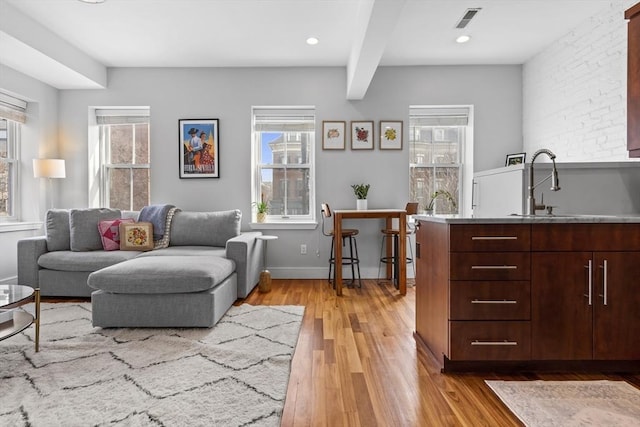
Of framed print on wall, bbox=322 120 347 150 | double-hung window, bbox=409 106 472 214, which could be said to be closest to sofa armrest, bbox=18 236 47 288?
framed print on wall, bbox=322 120 347 150

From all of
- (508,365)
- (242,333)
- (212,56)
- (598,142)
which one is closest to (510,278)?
(508,365)

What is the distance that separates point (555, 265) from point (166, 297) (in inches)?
102

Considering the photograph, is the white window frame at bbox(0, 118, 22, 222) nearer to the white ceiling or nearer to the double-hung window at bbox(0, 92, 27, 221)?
the double-hung window at bbox(0, 92, 27, 221)

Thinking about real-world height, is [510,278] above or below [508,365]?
above

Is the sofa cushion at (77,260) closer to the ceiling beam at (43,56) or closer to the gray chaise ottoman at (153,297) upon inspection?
the gray chaise ottoman at (153,297)

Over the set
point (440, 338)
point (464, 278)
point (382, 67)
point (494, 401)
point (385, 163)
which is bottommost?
point (494, 401)

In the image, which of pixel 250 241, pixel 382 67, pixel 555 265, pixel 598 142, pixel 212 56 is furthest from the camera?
pixel 382 67

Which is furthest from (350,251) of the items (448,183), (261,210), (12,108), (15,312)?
(12,108)

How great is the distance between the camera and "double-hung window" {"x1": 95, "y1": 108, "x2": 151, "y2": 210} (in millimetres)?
5055

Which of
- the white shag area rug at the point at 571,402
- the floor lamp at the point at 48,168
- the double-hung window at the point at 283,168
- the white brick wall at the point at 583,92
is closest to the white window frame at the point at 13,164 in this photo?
the floor lamp at the point at 48,168

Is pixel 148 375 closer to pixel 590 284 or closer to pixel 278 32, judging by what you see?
pixel 590 284

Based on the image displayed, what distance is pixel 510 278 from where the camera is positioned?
6.95ft

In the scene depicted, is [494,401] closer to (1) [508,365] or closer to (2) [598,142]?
(1) [508,365]

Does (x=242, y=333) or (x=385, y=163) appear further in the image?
(x=385, y=163)
